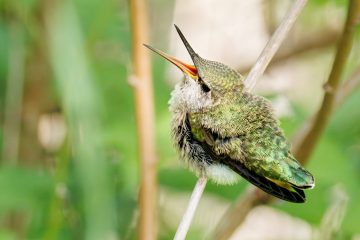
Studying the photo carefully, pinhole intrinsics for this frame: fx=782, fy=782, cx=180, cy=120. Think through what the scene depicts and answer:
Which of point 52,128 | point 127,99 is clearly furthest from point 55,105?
point 127,99

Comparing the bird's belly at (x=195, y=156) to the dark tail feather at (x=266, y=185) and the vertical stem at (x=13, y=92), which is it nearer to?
the dark tail feather at (x=266, y=185)

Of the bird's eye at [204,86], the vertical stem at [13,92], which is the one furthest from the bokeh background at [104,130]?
the bird's eye at [204,86]

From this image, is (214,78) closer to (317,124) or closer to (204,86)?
(204,86)

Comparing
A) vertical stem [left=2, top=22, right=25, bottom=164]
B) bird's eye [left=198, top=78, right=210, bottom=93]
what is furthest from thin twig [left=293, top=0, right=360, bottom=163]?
vertical stem [left=2, top=22, right=25, bottom=164]

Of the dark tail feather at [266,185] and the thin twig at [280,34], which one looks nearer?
the dark tail feather at [266,185]

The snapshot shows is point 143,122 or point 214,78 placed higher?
point 214,78

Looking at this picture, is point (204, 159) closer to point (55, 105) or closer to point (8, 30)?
point (8, 30)

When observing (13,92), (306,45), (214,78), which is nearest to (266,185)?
(214,78)

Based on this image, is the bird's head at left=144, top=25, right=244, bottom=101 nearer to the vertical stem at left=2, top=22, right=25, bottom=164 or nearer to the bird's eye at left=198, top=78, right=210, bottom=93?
the bird's eye at left=198, top=78, right=210, bottom=93
